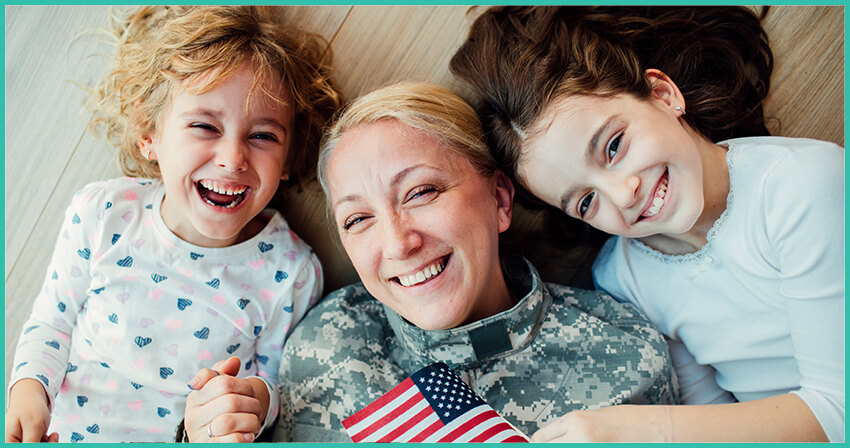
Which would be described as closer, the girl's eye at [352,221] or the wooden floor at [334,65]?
the girl's eye at [352,221]

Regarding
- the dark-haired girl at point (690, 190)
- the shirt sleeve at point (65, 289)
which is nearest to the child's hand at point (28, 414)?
the shirt sleeve at point (65, 289)

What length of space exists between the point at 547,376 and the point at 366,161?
62cm

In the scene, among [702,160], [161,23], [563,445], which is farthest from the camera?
[161,23]

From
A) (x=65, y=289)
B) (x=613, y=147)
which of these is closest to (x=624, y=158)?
(x=613, y=147)

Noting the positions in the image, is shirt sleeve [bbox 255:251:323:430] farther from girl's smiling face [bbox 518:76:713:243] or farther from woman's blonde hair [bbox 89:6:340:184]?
girl's smiling face [bbox 518:76:713:243]

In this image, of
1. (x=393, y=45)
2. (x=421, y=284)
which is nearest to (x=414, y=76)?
(x=393, y=45)

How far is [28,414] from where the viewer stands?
4.18 ft

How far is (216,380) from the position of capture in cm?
118

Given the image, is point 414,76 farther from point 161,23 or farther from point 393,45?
point 161,23

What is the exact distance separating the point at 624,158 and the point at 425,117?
0.42 m

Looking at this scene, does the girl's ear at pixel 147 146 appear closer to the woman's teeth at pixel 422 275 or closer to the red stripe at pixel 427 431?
the woman's teeth at pixel 422 275

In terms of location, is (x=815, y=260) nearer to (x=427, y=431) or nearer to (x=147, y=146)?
(x=427, y=431)

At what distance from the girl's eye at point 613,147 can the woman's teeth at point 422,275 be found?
0.40 meters

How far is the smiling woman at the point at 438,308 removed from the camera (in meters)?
1.18
